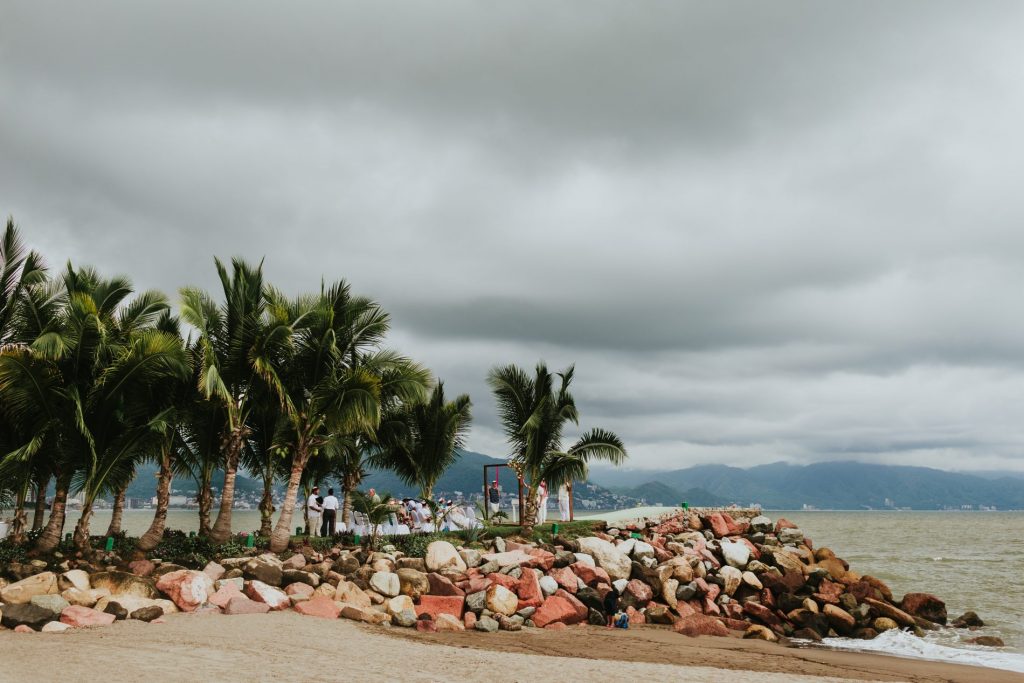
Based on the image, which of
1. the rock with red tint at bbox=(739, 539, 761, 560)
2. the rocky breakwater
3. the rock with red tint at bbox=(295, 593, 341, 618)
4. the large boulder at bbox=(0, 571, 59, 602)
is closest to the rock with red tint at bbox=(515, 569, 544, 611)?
the rocky breakwater

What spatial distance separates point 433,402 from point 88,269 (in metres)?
11.7

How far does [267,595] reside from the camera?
49.3ft

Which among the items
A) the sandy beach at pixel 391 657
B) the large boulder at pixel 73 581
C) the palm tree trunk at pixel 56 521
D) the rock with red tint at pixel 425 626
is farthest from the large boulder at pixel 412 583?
the palm tree trunk at pixel 56 521

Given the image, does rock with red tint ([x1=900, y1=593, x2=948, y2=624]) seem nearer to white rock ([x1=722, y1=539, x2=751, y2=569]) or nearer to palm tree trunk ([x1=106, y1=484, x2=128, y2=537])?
white rock ([x1=722, y1=539, x2=751, y2=569])

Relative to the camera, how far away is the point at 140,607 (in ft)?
44.8

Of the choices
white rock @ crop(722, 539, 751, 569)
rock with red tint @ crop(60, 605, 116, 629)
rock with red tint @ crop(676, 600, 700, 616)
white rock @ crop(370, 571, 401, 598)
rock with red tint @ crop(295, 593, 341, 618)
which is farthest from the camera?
white rock @ crop(722, 539, 751, 569)

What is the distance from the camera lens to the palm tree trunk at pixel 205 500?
805 inches

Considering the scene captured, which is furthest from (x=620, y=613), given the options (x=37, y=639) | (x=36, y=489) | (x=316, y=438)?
(x=36, y=489)

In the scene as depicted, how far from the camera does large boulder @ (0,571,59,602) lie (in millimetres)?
13383

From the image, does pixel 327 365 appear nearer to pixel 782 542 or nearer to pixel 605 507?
pixel 782 542


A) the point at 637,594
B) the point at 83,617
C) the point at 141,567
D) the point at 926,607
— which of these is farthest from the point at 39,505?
the point at 926,607

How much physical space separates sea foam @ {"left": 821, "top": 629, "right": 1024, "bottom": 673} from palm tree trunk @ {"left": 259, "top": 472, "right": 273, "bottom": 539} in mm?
15898

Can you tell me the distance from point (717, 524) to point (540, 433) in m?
8.84

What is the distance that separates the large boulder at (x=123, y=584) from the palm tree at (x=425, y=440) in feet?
37.2
